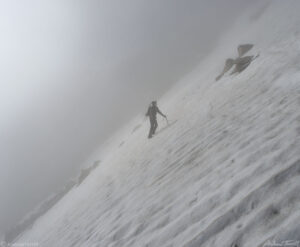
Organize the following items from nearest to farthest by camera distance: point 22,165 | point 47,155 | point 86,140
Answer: point 86,140, point 47,155, point 22,165

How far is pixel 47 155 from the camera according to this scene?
214 ft

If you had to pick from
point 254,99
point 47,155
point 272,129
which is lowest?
point 272,129

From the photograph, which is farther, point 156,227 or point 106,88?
point 106,88

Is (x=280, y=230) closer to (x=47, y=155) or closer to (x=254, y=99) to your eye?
(x=254, y=99)

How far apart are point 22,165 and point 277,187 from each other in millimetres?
82200

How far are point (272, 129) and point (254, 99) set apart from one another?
9.32ft

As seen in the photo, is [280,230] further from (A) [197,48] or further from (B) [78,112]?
(B) [78,112]

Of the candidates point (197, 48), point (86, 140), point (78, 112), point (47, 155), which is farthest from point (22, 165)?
point (197, 48)

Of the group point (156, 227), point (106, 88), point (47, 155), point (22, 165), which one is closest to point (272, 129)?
point (156, 227)

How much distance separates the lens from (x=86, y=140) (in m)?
56.0

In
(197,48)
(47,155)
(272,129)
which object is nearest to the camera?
(272,129)

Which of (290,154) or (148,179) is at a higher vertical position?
(148,179)

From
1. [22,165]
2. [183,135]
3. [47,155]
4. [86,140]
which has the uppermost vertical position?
[22,165]

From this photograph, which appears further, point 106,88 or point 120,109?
point 106,88
